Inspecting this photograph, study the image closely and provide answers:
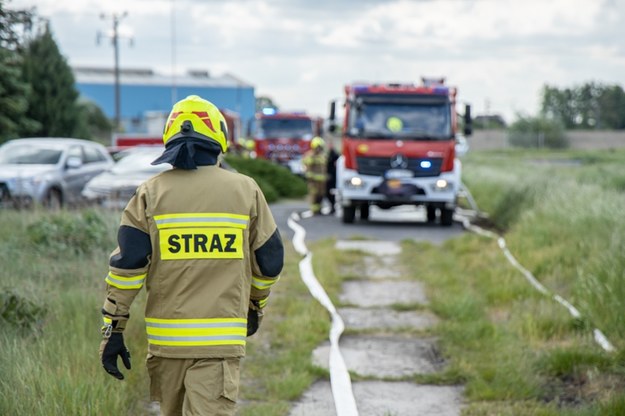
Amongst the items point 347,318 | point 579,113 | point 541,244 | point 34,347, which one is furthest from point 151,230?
point 579,113

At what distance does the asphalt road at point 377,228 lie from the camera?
16.1 meters

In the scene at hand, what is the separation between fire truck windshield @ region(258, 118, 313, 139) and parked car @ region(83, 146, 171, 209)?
13396 millimetres

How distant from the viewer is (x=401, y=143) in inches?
701

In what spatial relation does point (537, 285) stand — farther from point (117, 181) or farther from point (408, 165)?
point (117, 181)

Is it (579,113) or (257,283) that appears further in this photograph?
(579,113)

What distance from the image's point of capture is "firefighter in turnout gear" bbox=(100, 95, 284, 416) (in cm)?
407

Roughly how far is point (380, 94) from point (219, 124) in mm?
13637

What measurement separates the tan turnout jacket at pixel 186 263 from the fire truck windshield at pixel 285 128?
92.8ft

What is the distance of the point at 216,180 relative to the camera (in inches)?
165

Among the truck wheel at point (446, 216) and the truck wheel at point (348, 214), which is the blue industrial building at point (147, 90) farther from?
the truck wheel at point (446, 216)

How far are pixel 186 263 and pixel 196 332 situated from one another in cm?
28

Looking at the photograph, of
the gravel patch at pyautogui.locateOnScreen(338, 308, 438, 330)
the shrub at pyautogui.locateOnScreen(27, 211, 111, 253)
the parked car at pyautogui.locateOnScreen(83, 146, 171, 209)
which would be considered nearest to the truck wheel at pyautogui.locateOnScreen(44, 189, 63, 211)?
the parked car at pyautogui.locateOnScreen(83, 146, 171, 209)

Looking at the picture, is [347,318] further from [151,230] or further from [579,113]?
[579,113]

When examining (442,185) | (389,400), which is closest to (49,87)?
(442,185)
